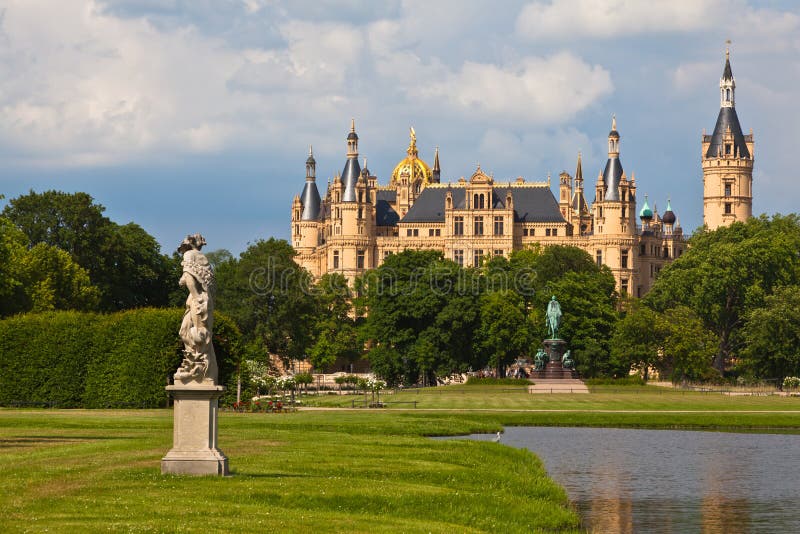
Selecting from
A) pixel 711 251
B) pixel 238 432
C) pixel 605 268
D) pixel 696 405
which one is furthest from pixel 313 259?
pixel 238 432

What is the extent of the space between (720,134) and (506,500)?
146m

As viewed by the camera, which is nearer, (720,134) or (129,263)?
(129,263)

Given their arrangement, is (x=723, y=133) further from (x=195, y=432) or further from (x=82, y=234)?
(x=195, y=432)

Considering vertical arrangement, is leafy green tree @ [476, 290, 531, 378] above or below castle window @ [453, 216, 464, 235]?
below

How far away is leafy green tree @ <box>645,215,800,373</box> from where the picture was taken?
117188 mm

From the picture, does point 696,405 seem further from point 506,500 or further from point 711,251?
point 711,251

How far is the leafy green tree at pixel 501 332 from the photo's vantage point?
10694 centimetres

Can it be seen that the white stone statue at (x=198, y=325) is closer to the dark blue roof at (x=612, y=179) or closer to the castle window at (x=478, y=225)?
the castle window at (x=478, y=225)

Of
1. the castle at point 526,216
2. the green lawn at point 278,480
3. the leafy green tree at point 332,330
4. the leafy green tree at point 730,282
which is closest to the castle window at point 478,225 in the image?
the castle at point 526,216

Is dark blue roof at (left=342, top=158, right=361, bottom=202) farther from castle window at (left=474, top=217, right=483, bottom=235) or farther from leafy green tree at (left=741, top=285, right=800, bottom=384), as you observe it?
leafy green tree at (left=741, top=285, right=800, bottom=384)

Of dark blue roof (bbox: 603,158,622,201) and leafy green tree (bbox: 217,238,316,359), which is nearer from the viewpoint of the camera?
leafy green tree (bbox: 217,238,316,359)

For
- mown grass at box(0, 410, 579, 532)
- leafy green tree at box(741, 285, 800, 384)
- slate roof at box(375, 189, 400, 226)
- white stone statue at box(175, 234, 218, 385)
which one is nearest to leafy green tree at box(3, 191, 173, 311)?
leafy green tree at box(741, 285, 800, 384)

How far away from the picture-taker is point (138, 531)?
19.3m

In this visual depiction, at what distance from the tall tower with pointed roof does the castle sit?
11 cm
